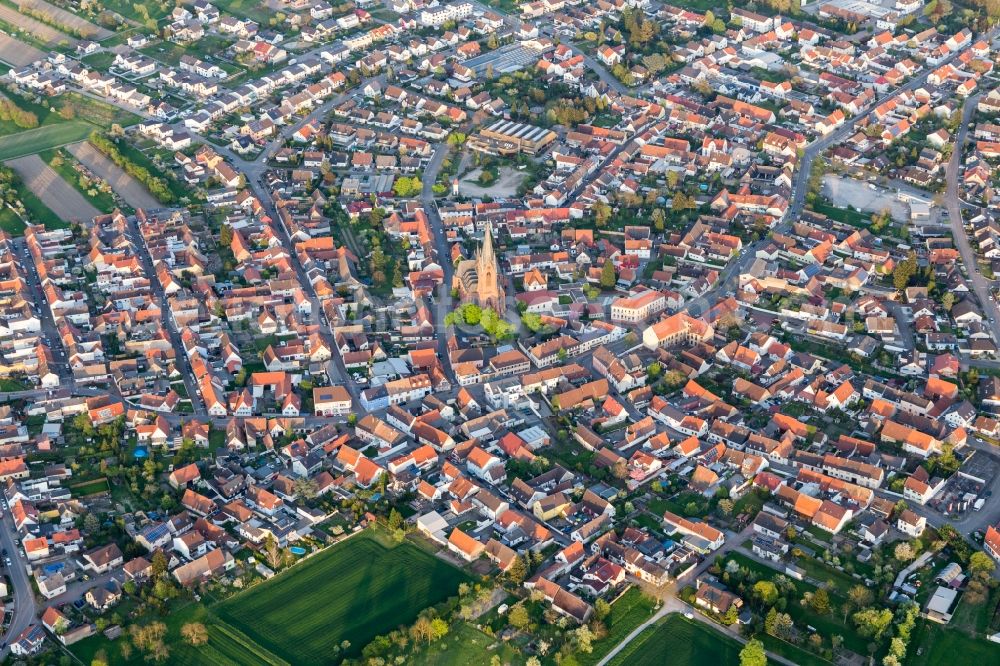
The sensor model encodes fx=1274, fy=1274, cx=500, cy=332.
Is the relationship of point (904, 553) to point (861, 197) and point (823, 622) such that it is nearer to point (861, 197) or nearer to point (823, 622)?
point (823, 622)

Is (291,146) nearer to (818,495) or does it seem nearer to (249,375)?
(249,375)

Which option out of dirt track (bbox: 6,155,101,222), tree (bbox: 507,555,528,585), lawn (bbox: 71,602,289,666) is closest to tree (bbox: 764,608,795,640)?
tree (bbox: 507,555,528,585)

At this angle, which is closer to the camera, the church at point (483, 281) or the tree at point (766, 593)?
the tree at point (766, 593)

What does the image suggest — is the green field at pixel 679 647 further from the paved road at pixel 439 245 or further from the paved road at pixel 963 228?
the paved road at pixel 963 228

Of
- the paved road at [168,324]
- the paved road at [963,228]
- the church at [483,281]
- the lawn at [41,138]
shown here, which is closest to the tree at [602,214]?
the church at [483,281]

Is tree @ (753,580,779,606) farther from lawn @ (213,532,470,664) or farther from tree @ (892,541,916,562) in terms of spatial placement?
lawn @ (213,532,470,664)

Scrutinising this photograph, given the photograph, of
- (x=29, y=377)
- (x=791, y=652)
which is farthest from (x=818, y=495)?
(x=29, y=377)

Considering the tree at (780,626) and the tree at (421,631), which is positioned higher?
the tree at (421,631)
